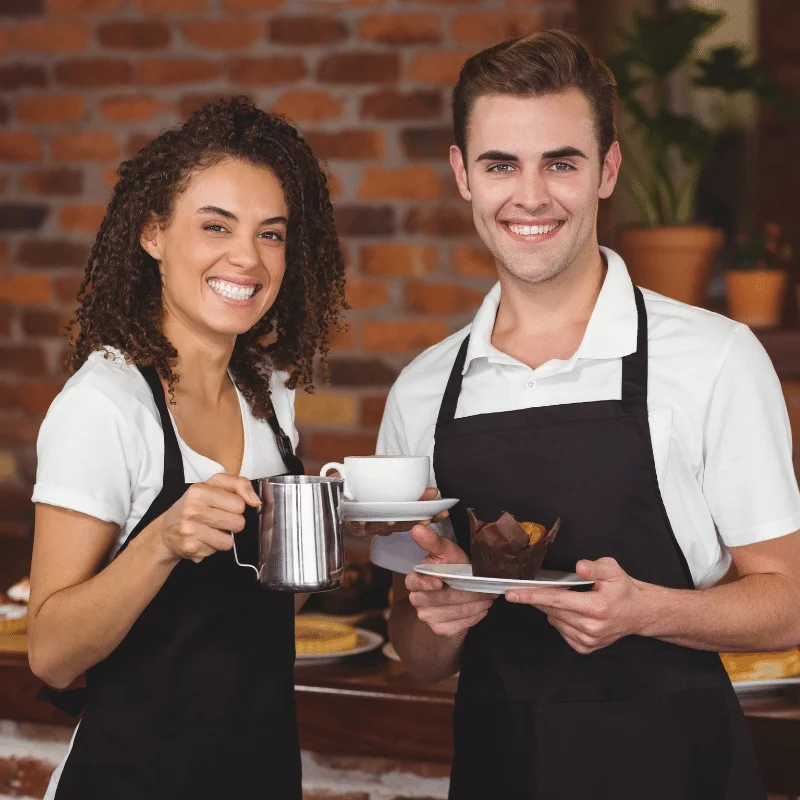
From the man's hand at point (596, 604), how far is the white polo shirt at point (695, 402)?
0.67 feet

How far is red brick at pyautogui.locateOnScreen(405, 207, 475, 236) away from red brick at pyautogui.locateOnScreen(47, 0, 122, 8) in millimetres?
982

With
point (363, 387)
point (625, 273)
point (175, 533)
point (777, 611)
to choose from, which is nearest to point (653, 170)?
point (363, 387)

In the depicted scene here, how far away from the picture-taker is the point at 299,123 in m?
2.87

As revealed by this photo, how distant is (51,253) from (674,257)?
167 centimetres

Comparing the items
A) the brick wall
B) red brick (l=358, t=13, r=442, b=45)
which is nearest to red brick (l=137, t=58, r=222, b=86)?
the brick wall

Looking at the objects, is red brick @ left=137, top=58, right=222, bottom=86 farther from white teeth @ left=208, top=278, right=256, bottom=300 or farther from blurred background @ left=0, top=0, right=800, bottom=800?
white teeth @ left=208, top=278, right=256, bottom=300

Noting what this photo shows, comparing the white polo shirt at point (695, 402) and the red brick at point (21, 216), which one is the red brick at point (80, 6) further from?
the white polo shirt at point (695, 402)

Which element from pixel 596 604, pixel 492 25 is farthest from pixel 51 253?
pixel 596 604

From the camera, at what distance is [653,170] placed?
2.98m

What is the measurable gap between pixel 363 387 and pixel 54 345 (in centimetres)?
88

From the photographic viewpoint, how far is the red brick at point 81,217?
305 cm

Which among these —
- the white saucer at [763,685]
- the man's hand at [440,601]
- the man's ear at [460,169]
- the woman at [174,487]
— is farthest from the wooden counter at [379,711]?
the man's ear at [460,169]

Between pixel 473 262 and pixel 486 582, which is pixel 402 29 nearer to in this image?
pixel 473 262

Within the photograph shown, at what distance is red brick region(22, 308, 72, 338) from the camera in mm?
3104
